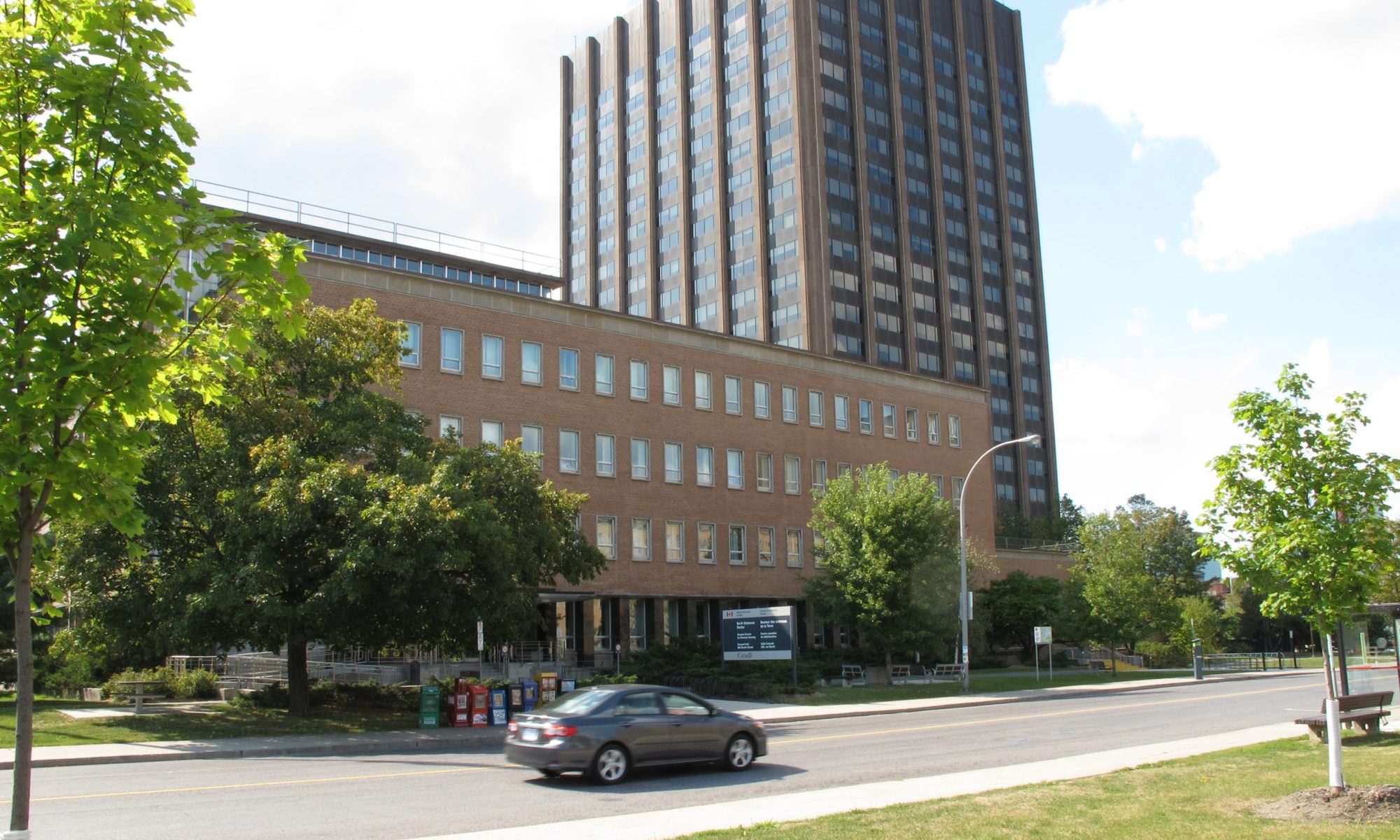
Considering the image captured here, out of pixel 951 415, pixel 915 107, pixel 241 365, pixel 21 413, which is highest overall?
pixel 915 107

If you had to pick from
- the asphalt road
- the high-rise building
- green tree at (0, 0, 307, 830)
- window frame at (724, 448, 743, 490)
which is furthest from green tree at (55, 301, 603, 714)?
the high-rise building

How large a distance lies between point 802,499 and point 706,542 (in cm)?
683

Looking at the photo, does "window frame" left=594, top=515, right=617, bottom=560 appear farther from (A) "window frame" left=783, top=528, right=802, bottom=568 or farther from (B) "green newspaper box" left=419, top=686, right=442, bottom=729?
(B) "green newspaper box" left=419, top=686, right=442, bottom=729

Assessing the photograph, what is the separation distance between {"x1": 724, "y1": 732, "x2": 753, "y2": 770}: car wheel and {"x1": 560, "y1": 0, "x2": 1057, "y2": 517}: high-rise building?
81507 mm

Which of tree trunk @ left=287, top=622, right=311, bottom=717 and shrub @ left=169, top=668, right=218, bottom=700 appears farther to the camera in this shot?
shrub @ left=169, top=668, right=218, bottom=700

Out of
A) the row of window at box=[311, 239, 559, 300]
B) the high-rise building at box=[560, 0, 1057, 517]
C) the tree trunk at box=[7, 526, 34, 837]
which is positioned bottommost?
the tree trunk at box=[7, 526, 34, 837]

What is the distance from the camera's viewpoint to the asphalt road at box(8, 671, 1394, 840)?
12703mm

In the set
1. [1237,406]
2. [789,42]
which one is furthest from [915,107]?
[1237,406]

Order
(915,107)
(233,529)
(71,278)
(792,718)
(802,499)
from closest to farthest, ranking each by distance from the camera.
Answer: (71,278) < (233,529) < (792,718) < (802,499) < (915,107)

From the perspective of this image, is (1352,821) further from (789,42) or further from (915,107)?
(915,107)

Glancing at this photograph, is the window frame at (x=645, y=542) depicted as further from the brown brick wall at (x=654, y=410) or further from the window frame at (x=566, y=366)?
the window frame at (x=566, y=366)

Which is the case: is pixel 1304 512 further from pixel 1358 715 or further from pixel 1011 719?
pixel 1011 719

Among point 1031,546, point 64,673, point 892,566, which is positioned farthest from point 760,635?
point 1031,546

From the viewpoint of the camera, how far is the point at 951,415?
6606 cm
